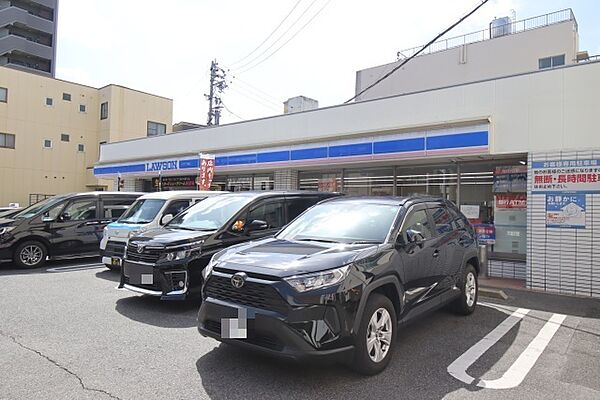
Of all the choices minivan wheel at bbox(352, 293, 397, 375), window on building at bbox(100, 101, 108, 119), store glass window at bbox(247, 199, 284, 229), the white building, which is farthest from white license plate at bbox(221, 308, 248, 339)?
window on building at bbox(100, 101, 108, 119)

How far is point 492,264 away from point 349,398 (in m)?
7.07

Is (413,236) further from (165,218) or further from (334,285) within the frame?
(165,218)

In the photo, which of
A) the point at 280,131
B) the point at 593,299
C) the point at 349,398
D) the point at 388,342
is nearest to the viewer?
the point at 349,398

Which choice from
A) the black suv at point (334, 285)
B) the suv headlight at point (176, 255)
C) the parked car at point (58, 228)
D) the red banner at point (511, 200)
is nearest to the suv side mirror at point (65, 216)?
the parked car at point (58, 228)

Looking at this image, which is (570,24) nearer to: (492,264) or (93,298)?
(492,264)

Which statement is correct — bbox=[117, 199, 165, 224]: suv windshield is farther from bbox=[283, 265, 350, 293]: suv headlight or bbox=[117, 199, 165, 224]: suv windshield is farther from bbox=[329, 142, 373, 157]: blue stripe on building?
bbox=[283, 265, 350, 293]: suv headlight

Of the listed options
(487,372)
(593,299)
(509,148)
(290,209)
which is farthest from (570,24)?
(487,372)

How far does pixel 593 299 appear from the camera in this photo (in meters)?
7.18

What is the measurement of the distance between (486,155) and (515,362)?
537 centimetres

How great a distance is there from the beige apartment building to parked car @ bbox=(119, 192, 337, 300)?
2502 centimetres

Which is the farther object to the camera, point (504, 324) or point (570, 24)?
point (570, 24)

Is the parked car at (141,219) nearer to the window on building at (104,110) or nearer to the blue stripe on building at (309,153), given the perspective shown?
the blue stripe on building at (309,153)

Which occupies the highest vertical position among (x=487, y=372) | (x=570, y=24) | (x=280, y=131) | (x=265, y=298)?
(x=570, y=24)

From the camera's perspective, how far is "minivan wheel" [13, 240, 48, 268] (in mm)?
8945
